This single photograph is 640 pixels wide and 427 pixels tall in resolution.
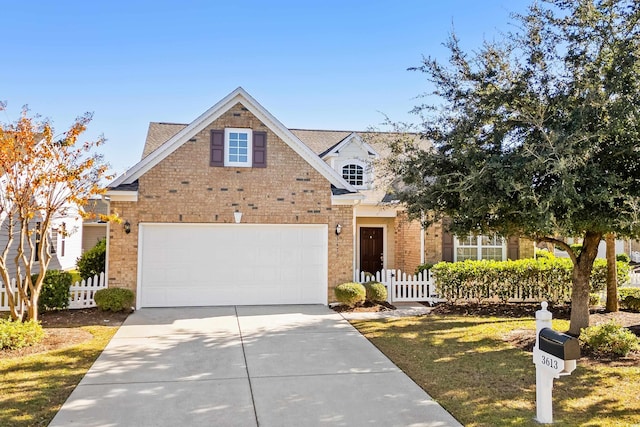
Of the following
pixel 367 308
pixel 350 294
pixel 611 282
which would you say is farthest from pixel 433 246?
pixel 611 282

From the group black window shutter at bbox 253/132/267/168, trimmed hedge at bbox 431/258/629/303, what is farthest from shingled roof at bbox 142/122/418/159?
trimmed hedge at bbox 431/258/629/303

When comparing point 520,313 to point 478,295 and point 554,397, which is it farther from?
point 554,397

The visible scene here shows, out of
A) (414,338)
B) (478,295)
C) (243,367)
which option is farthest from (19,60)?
(478,295)

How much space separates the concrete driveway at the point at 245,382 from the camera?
5.29 m

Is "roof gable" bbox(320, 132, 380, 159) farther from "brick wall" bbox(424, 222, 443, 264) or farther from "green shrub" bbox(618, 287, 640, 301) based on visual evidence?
"green shrub" bbox(618, 287, 640, 301)

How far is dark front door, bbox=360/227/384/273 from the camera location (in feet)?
56.7

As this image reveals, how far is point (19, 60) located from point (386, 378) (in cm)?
1304

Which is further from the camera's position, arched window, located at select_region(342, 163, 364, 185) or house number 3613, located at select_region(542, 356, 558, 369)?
arched window, located at select_region(342, 163, 364, 185)

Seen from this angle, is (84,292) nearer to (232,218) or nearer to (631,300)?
(232,218)

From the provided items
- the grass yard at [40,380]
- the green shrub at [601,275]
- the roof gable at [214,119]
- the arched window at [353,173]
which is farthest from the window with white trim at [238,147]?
the green shrub at [601,275]

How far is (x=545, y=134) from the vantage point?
7.23 metres

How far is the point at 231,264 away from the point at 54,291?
4531 mm

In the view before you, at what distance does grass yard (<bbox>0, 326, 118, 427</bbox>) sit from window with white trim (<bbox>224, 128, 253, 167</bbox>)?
19.7ft

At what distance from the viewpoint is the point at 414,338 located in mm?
9367
